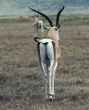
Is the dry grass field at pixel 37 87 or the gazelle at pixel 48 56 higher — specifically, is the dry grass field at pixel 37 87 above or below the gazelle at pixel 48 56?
below

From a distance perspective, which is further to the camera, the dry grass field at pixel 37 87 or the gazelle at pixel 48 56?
the dry grass field at pixel 37 87

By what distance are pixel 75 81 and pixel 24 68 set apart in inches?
96.2

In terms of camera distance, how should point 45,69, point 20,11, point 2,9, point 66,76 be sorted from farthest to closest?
point 2,9 → point 20,11 → point 66,76 → point 45,69

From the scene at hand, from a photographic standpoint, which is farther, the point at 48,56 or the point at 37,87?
the point at 37,87

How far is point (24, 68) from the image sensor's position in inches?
284

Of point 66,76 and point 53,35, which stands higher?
point 53,35

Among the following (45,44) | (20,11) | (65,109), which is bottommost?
(65,109)

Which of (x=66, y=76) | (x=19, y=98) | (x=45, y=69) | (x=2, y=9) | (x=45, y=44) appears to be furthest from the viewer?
(x=2, y=9)

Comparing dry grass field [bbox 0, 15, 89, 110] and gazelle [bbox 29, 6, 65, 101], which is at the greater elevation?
gazelle [bbox 29, 6, 65, 101]

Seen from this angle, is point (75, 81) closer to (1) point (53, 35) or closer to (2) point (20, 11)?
(1) point (53, 35)

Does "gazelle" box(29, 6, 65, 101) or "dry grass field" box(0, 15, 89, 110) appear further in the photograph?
"dry grass field" box(0, 15, 89, 110)

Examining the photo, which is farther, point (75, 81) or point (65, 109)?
point (75, 81)

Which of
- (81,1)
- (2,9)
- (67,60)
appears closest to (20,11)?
(2,9)

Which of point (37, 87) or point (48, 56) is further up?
point (48, 56)
